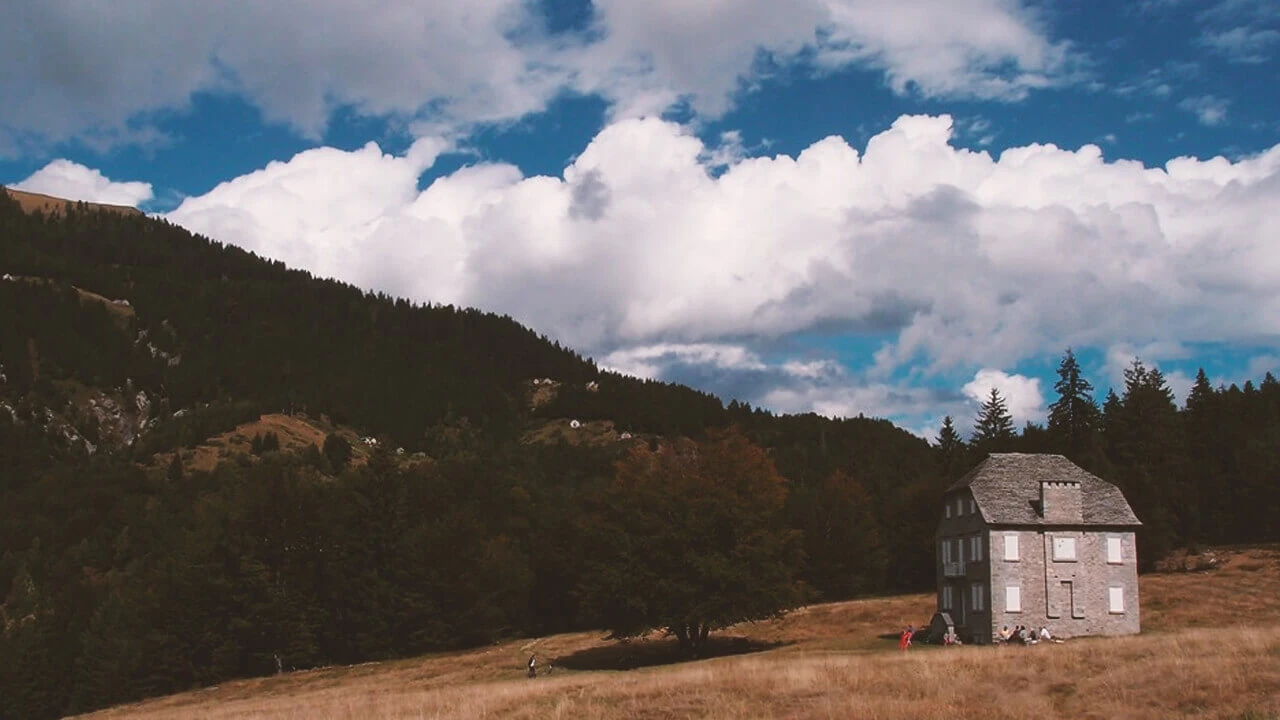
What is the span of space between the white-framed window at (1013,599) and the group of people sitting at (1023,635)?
1.09 m

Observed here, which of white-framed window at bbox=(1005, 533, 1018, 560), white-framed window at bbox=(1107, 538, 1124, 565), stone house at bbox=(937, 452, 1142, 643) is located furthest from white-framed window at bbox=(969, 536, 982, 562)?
white-framed window at bbox=(1107, 538, 1124, 565)

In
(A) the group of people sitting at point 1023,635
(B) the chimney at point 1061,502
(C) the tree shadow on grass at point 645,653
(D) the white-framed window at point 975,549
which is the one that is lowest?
(C) the tree shadow on grass at point 645,653

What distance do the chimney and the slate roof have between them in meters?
0.39

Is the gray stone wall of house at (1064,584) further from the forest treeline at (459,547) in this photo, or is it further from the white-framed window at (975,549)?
the forest treeline at (459,547)

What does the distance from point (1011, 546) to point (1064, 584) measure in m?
3.75

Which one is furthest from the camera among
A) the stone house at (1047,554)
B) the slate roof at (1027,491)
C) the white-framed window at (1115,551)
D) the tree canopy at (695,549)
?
the slate roof at (1027,491)

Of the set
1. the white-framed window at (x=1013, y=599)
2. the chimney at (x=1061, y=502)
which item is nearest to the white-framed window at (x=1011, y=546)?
the white-framed window at (x=1013, y=599)

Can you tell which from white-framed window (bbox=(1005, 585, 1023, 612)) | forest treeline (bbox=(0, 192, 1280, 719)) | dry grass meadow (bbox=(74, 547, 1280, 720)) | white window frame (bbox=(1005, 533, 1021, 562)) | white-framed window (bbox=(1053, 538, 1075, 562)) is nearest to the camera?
dry grass meadow (bbox=(74, 547, 1280, 720))

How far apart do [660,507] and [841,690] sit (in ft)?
127

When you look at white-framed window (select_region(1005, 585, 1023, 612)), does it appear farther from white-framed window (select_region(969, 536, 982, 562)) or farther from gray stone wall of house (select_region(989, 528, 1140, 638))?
white-framed window (select_region(969, 536, 982, 562))

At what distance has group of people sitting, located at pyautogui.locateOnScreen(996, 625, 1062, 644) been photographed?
57.2 metres

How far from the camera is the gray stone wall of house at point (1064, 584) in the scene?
62219mm

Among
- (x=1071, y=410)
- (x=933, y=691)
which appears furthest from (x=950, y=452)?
(x=933, y=691)

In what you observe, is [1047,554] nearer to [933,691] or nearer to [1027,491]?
[1027,491]
